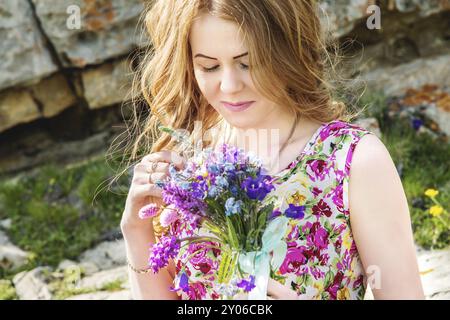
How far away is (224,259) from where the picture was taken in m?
2.06

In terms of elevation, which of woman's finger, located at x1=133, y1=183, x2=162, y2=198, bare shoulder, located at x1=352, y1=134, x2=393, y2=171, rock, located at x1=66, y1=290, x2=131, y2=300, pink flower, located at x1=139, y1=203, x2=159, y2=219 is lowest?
rock, located at x1=66, y1=290, x2=131, y2=300

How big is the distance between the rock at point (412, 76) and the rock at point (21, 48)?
2272 millimetres

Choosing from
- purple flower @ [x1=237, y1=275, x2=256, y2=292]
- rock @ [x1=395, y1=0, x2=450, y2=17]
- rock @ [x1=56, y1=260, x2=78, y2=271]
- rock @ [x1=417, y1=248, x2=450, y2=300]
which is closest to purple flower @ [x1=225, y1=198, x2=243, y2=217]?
purple flower @ [x1=237, y1=275, x2=256, y2=292]

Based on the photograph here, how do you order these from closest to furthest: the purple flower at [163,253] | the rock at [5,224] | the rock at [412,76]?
the purple flower at [163,253], the rock at [5,224], the rock at [412,76]

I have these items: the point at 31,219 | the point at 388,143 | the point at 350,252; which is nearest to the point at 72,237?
the point at 31,219

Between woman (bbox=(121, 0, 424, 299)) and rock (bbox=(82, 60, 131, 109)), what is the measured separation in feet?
10.2

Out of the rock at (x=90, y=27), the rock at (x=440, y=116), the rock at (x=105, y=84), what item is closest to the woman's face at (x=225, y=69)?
the rock at (x=440, y=116)

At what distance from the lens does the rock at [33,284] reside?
453 cm

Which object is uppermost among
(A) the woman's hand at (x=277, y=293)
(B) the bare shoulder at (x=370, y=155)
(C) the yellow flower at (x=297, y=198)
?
(B) the bare shoulder at (x=370, y=155)

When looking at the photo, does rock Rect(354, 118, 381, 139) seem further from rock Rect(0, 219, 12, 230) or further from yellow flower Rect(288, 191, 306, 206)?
yellow flower Rect(288, 191, 306, 206)

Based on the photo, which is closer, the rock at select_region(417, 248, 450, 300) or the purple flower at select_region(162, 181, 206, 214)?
the purple flower at select_region(162, 181, 206, 214)

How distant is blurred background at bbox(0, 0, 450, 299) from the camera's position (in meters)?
4.84

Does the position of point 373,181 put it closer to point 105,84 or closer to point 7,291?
point 7,291

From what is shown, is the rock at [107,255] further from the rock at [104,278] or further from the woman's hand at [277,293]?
the woman's hand at [277,293]
